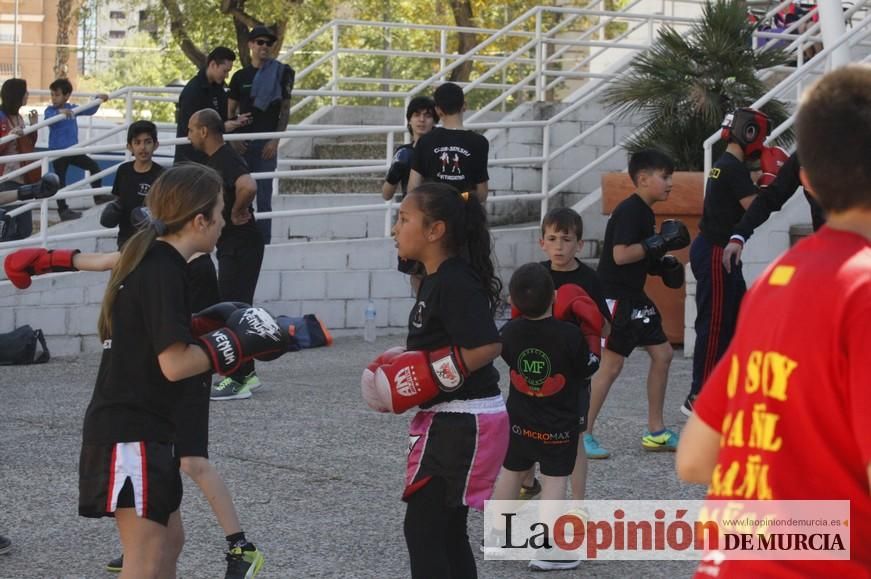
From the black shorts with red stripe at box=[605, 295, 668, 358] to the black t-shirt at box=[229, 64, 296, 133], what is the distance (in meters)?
5.00

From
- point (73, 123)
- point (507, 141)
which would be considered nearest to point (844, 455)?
point (507, 141)

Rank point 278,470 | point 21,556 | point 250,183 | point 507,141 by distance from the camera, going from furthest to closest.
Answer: point 507,141 < point 250,183 < point 278,470 < point 21,556

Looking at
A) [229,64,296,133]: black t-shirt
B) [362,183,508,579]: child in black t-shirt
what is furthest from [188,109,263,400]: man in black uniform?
[362,183,508,579]: child in black t-shirt

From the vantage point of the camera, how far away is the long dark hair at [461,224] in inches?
164

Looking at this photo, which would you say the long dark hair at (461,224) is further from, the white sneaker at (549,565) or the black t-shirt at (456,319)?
the white sneaker at (549,565)

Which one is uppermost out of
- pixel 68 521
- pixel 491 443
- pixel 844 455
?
pixel 844 455

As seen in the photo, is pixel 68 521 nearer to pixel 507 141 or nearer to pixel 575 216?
pixel 575 216

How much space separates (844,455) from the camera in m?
2.12

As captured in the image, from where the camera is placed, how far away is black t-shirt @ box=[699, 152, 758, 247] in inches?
295

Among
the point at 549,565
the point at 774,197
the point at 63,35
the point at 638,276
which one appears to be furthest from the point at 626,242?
the point at 63,35

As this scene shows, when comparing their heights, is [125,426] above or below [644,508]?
above

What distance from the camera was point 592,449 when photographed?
6910mm

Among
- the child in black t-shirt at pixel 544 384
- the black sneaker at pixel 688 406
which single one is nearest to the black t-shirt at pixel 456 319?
the child in black t-shirt at pixel 544 384

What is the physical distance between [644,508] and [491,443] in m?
2.12
